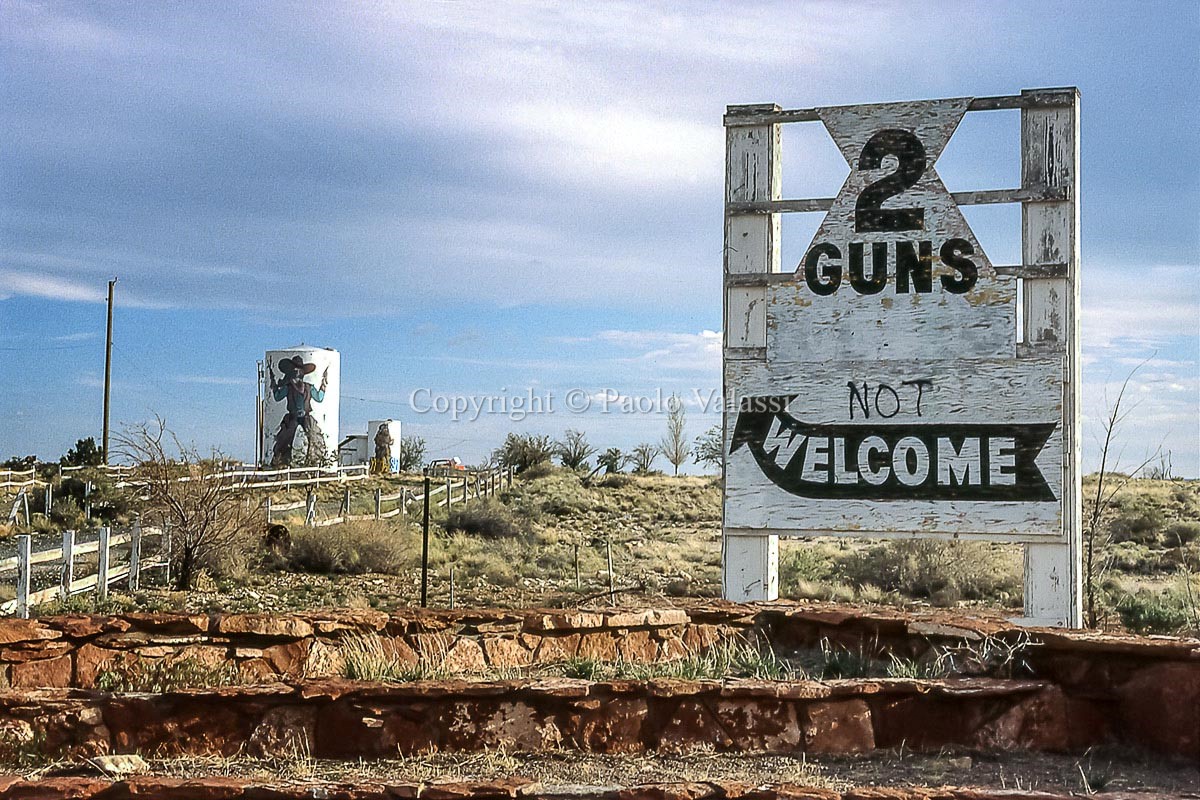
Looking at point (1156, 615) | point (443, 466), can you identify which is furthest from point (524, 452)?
point (1156, 615)

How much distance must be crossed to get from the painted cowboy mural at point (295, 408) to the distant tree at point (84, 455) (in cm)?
634

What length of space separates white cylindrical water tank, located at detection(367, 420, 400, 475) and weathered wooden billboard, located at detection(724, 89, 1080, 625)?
4154 cm

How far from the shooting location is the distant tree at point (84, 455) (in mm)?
43713

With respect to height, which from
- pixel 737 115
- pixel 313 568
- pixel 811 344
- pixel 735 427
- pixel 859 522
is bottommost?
pixel 313 568

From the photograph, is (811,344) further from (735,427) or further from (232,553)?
(232,553)

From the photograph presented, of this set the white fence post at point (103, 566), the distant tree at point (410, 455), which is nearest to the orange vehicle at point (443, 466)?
the distant tree at point (410, 455)

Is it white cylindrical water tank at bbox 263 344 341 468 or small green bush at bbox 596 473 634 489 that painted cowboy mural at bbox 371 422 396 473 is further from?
small green bush at bbox 596 473 634 489

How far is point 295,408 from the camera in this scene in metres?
46.7

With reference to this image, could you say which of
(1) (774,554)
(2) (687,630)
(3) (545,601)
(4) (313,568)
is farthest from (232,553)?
(2) (687,630)

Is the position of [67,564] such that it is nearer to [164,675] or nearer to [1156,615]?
[164,675]

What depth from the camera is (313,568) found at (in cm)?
1877

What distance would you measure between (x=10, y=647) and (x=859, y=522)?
18.1 feet

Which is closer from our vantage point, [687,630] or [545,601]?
[687,630]

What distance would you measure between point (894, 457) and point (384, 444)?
43205 millimetres
